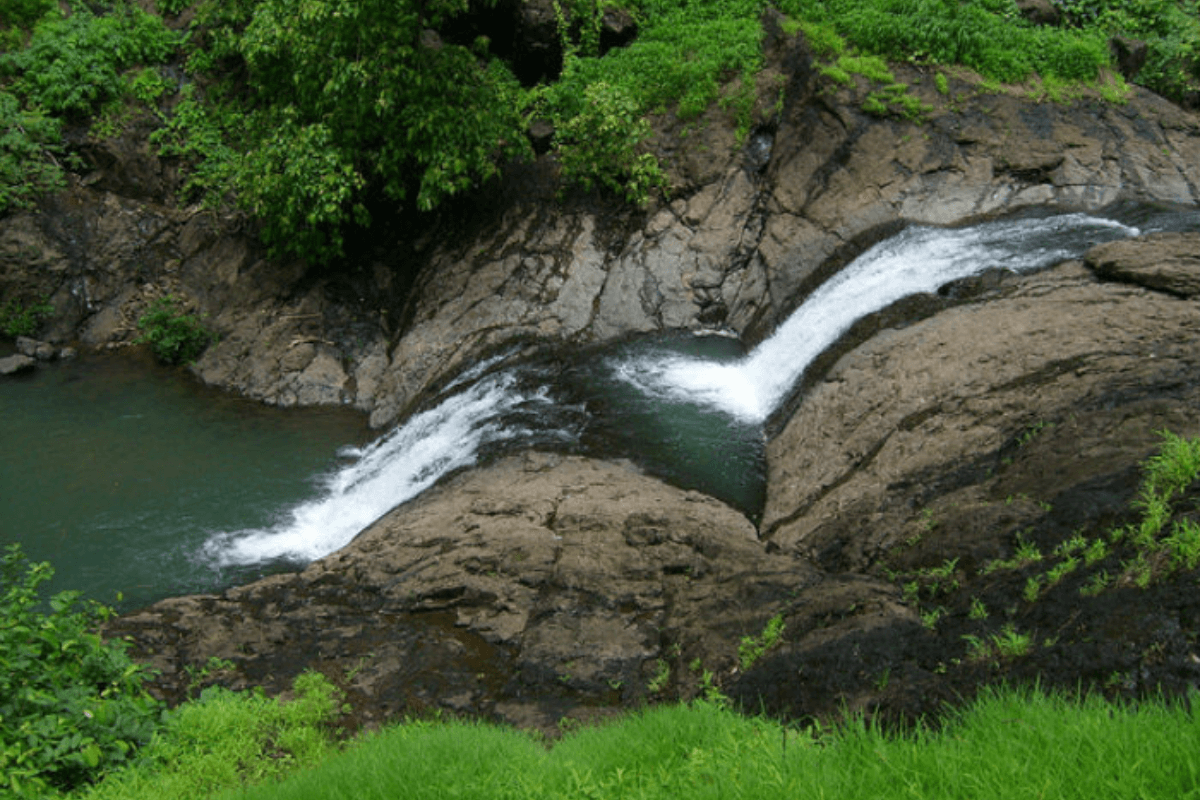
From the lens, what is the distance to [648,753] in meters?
3.61

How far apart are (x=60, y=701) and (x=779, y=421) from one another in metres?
7.14

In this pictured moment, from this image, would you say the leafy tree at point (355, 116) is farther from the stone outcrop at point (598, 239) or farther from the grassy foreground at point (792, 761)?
the grassy foreground at point (792, 761)

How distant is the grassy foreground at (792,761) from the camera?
2543mm

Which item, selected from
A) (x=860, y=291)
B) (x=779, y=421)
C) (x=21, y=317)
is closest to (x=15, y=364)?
(x=21, y=317)

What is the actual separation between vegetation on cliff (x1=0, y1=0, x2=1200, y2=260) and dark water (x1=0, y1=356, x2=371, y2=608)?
317cm

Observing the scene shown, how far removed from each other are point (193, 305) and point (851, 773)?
1436 cm

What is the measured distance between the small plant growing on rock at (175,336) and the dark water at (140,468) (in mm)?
346

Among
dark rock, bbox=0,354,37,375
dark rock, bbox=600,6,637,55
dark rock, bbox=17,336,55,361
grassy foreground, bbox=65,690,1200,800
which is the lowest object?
dark rock, bbox=0,354,37,375

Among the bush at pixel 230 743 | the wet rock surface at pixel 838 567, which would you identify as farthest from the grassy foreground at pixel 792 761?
the wet rock surface at pixel 838 567

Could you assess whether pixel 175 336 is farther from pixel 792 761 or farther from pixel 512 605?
pixel 792 761

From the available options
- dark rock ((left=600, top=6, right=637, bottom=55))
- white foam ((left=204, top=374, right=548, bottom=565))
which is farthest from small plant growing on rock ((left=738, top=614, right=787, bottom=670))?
dark rock ((left=600, top=6, right=637, bottom=55))

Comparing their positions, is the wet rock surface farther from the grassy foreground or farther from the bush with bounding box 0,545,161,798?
the bush with bounding box 0,545,161,798

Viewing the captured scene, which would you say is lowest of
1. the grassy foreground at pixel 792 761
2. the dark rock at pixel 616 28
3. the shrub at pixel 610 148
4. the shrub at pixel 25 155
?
the grassy foreground at pixel 792 761

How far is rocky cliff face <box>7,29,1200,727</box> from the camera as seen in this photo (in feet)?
17.2
